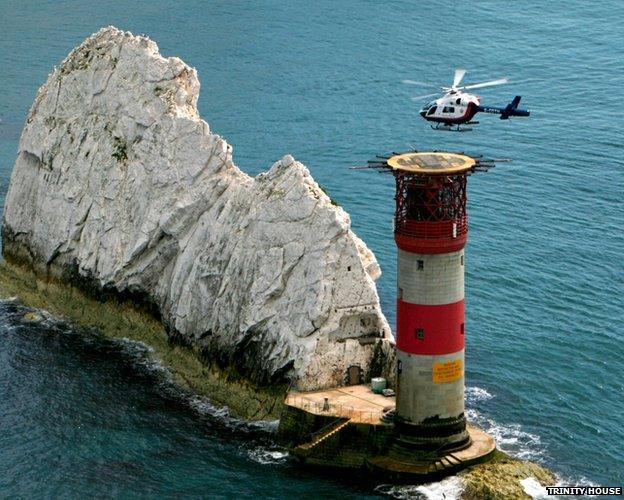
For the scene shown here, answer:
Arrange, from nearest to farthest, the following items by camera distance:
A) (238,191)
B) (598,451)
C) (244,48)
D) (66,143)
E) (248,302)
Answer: (598,451) → (248,302) → (238,191) → (66,143) → (244,48)

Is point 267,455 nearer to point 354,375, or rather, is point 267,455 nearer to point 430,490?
point 354,375

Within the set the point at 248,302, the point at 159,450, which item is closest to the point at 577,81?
the point at 248,302

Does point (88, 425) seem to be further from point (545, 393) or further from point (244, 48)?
point (244, 48)

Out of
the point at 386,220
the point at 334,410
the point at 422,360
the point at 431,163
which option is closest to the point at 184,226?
the point at 334,410

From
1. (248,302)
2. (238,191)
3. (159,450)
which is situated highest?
(238,191)

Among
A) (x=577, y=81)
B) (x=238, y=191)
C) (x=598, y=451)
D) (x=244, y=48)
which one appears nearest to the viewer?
(x=598, y=451)

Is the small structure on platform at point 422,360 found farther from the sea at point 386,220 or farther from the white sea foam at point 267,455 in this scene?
the sea at point 386,220

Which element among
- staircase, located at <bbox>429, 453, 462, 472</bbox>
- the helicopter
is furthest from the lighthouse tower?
the helicopter

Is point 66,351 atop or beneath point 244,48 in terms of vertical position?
beneath
